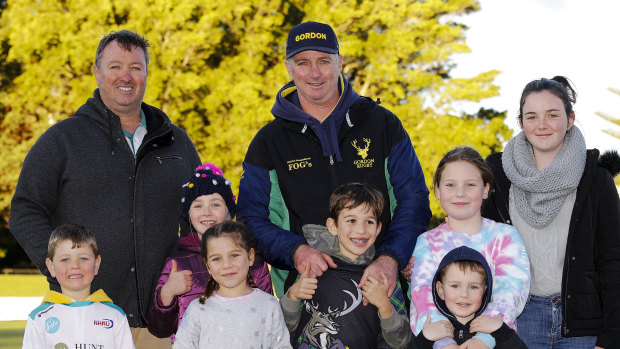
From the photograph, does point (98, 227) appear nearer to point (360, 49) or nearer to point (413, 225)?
point (413, 225)

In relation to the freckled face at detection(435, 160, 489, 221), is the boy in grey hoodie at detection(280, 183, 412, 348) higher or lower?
lower

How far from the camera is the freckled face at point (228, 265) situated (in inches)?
177

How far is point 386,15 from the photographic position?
19.7 metres

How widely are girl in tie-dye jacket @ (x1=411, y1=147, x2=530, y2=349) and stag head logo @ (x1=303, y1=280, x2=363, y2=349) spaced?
383 mm

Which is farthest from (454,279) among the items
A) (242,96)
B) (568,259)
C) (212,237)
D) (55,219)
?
(242,96)

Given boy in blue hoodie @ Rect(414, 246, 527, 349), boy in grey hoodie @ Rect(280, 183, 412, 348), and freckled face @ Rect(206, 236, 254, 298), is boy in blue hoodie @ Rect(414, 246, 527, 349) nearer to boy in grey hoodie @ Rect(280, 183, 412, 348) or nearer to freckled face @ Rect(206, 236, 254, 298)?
boy in grey hoodie @ Rect(280, 183, 412, 348)

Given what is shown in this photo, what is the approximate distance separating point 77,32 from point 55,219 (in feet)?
52.9

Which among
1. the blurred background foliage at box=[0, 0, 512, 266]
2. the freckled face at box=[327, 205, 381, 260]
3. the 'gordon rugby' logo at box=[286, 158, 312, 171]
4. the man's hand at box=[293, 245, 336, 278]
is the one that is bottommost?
the man's hand at box=[293, 245, 336, 278]

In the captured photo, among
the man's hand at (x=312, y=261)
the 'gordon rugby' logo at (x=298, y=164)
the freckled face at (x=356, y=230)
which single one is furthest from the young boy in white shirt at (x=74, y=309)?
the freckled face at (x=356, y=230)

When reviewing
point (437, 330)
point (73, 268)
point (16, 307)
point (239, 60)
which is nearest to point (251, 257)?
point (73, 268)

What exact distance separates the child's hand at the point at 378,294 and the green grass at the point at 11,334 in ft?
28.8

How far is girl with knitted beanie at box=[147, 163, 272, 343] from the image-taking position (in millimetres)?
4756

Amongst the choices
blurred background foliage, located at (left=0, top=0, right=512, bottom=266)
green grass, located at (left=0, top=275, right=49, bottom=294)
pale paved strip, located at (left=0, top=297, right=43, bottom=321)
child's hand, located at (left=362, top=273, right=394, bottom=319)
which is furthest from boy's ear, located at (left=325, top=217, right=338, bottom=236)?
green grass, located at (left=0, top=275, right=49, bottom=294)

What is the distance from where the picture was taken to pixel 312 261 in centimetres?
436
